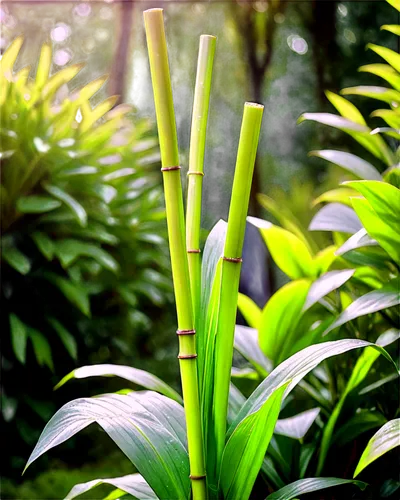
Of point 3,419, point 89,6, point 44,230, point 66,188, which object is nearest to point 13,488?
point 3,419

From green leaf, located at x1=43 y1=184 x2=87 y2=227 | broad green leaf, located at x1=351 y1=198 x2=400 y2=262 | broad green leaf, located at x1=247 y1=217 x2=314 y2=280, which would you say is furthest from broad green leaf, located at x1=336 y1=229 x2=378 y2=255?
green leaf, located at x1=43 y1=184 x2=87 y2=227

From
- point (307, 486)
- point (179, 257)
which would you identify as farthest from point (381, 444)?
point (179, 257)

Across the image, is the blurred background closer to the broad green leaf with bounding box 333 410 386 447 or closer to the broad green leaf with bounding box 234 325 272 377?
the broad green leaf with bounding box 234 325 272 377

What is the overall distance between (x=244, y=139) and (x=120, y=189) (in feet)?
3.22

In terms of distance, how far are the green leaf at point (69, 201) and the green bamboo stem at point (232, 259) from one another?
74 centimetres

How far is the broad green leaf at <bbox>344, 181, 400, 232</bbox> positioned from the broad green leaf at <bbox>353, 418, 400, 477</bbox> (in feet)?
0.67

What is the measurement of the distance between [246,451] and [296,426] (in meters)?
0.21

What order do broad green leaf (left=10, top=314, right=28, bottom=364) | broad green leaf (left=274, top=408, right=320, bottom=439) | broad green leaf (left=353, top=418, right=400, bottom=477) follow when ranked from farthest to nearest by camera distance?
broad green leaf (left=10, top=314, right=28, bottom=364) → broad green leaf (left=274, top=408, right=320, bottom=439) → broad green leaf (left=353, top=418, right=400, bottom=477)

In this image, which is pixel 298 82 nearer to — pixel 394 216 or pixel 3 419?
pixel 3 419

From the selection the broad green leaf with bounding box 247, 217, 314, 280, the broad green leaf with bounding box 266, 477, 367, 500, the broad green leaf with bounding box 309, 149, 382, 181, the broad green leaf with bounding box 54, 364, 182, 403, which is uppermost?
the broad green leaf with bounding box 309, 149, 382, 181

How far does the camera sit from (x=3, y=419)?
1.15 metres

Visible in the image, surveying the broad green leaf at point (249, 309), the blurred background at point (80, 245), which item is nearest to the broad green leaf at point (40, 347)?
the blurred background at point (80, 245)

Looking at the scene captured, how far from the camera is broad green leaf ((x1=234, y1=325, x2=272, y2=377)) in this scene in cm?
71

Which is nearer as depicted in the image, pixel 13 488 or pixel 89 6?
pixel 13 488
